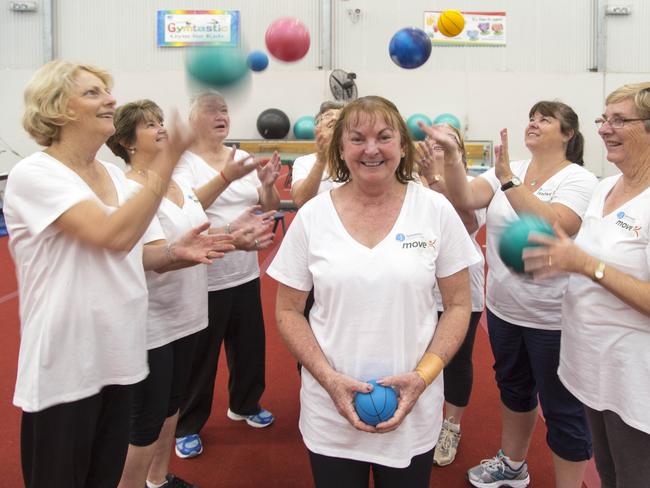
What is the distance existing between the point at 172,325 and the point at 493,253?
4.64 feet

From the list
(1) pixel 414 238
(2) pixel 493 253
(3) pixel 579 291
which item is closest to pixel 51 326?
(1) pixel 414 238

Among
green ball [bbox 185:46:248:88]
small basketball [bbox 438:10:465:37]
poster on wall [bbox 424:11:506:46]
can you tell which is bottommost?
green ball [bbox 185:46:248:88]

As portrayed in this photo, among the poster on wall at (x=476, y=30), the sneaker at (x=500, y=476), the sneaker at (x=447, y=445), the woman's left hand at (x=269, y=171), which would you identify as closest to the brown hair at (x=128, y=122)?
the woman's left hand at (x=269, y=171)

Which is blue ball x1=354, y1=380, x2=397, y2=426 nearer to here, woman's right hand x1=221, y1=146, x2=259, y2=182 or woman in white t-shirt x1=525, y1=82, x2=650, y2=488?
woman in white t-shirt x1=525, y1=82, x2=650, y2=488

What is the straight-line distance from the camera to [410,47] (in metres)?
5.05

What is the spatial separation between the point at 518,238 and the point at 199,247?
1.10m

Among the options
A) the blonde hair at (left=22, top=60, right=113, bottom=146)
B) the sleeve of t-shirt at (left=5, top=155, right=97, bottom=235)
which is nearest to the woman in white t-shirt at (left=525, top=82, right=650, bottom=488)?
the sleeve of t-shirt at (left=5, top=155, right=97, bottom=235)

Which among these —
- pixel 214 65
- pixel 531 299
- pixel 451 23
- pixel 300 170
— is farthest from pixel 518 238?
pixel 451 23

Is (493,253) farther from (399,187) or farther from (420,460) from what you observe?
(420,460)

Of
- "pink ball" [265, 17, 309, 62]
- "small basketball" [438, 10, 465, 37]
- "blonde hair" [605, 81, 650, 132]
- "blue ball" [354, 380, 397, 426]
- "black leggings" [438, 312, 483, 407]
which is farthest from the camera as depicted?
"small basketball" [438, 10, 465, 37]

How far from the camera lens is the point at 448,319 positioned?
5.39ft

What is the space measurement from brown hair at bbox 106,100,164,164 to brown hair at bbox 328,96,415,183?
0.96 metres

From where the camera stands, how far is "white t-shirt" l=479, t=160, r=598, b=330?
2139 mm

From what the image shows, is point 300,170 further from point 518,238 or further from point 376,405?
point 376,405
